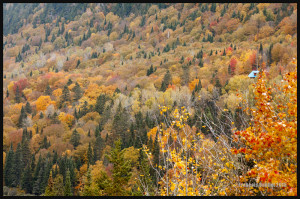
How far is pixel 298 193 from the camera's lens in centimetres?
588

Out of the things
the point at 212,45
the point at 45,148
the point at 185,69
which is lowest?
the point at 45,148

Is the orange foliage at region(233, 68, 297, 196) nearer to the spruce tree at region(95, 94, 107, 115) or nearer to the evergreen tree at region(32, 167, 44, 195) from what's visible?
the evergreen tree at region(32, 167, 44, 195)

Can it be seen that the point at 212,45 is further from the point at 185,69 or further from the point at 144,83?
the point at 144,83

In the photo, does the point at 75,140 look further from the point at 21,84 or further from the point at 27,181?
the point at 21,84

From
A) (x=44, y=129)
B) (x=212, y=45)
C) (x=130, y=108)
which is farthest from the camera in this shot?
(x=212, y=45)

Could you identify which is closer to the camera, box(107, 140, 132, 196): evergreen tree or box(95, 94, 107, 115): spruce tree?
box(107, 140, 132, 196): evergreen tree

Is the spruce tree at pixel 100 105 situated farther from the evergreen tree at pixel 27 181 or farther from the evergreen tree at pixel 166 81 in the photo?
the evergreen tree at pixel 27 181

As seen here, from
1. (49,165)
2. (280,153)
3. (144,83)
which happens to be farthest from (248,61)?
(280,153)

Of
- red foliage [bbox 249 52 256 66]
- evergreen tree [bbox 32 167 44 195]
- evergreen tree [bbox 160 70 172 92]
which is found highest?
red foliage [bbox 249 52 256 66]

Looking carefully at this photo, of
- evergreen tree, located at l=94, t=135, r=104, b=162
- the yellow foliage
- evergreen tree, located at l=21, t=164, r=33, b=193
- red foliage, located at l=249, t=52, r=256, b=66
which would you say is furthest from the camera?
the yellow foliage

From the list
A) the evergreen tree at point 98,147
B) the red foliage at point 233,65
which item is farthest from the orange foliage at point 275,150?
the red foliage at point 233,65

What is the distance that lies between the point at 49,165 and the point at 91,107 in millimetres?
42832

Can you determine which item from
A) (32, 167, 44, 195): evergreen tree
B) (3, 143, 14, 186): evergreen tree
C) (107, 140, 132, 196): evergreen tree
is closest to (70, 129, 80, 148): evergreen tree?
(32, 167, 44, 195): evergreen tree

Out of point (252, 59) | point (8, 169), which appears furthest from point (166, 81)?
point (8, 169)
